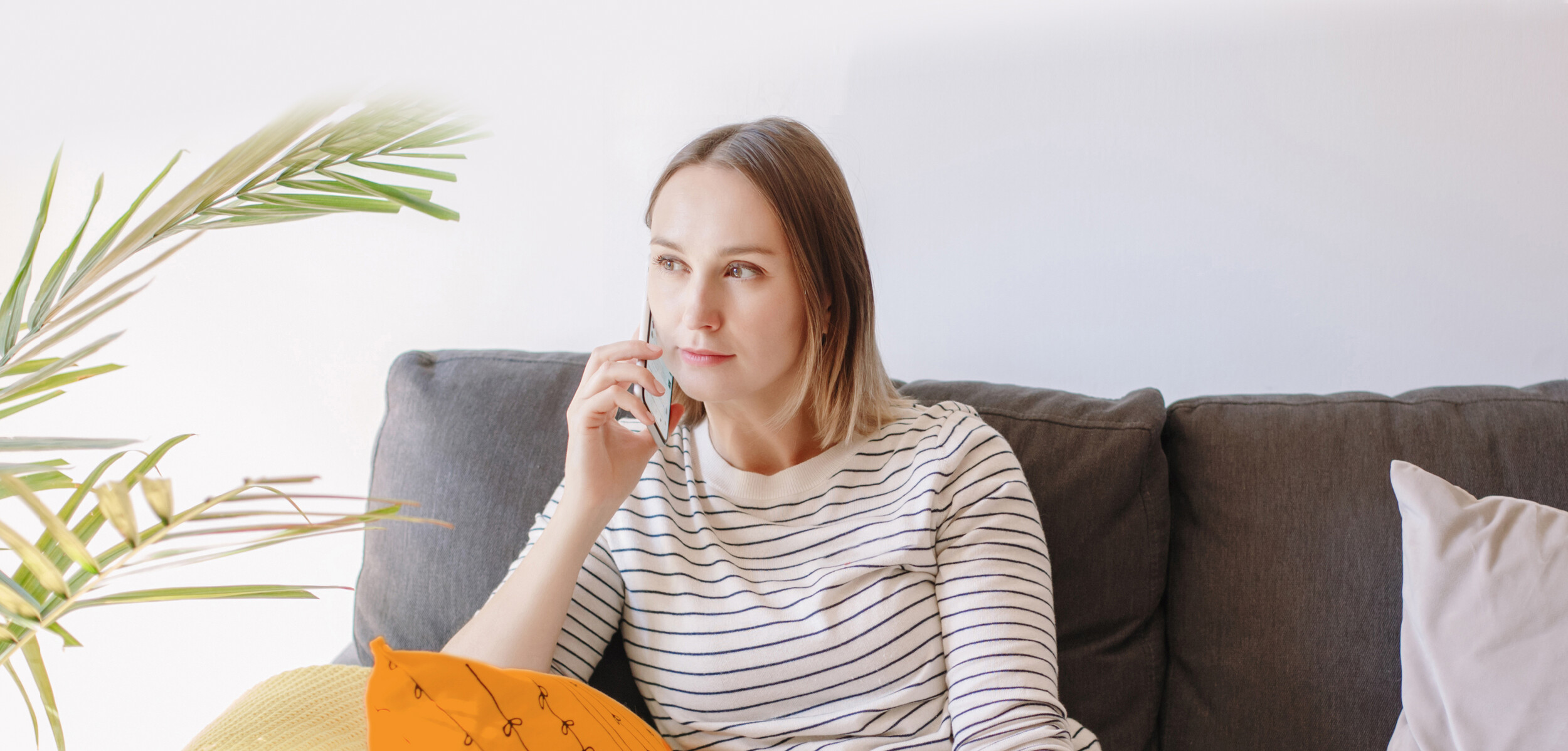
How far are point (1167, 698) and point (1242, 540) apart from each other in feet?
0.77

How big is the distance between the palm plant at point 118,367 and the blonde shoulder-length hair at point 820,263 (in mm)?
318

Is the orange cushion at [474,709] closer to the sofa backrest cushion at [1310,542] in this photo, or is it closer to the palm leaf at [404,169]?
the palm leaf at [404,169]

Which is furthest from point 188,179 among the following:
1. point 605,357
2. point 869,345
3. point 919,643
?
point 919,643

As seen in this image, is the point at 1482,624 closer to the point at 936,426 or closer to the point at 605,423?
the point at 936,426

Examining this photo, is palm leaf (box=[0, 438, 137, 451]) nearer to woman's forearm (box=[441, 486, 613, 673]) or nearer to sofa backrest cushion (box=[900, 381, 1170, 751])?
woman's forearm (box=[441, 486, 613, 673])

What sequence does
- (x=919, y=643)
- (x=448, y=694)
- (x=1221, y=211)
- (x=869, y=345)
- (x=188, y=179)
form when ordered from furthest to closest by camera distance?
1. (x=188, y=179)
2. (x=1221, y=211)
3. (x=869, y=345)
4. (x=919, y=643)
5. (x=448, y=694)

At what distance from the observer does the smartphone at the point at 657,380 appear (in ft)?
3.81

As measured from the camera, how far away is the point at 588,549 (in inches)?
44.4

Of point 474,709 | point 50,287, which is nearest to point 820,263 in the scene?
point 474,709

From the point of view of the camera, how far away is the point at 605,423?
115 cm

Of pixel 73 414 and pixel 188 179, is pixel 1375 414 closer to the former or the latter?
pixel 188 179

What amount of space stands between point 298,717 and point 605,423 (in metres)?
0.44

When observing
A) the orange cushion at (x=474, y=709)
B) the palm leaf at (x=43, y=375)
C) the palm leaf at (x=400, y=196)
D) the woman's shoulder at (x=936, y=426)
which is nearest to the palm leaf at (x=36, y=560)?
the palm leaf at (x=43, y=375)

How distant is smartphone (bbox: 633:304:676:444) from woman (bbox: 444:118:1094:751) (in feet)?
0.05
